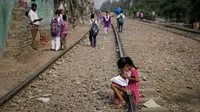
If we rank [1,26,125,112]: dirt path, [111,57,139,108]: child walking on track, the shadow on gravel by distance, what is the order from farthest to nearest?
the shadow on gravel
[1,26,125,112]: dirt path
[111,57,139,108]: child walking on track

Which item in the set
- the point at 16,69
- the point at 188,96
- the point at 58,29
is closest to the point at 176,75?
the point at 188,96

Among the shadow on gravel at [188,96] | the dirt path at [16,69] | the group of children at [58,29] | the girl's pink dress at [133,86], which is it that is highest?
the group of children at [58,29]

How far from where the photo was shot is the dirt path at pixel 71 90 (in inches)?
217

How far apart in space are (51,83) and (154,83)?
94.9 inches

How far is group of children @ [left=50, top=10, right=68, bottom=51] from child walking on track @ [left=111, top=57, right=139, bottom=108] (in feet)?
23.4

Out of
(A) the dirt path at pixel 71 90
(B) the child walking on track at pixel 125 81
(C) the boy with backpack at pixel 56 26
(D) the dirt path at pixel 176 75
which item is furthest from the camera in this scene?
(C) the boy with backpack at pixel 56 26

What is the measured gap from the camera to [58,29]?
12.2m

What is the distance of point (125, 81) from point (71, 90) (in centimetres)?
159

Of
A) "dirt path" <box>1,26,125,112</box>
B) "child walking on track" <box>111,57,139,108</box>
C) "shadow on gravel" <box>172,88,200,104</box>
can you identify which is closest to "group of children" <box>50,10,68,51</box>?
"dirt path" <box>1,26,125,112</box>

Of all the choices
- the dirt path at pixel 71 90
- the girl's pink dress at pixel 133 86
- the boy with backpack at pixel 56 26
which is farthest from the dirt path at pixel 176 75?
the boy with backpack at pixel 56 26

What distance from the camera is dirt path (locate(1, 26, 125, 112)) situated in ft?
18.1

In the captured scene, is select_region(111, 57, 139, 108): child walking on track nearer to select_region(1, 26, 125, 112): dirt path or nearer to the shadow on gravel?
select_region(1, 26, 125, 112): dirt path

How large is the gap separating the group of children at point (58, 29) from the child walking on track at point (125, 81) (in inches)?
280

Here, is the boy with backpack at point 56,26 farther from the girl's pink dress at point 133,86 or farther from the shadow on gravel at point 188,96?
the girl's pink dress at point 133,86
